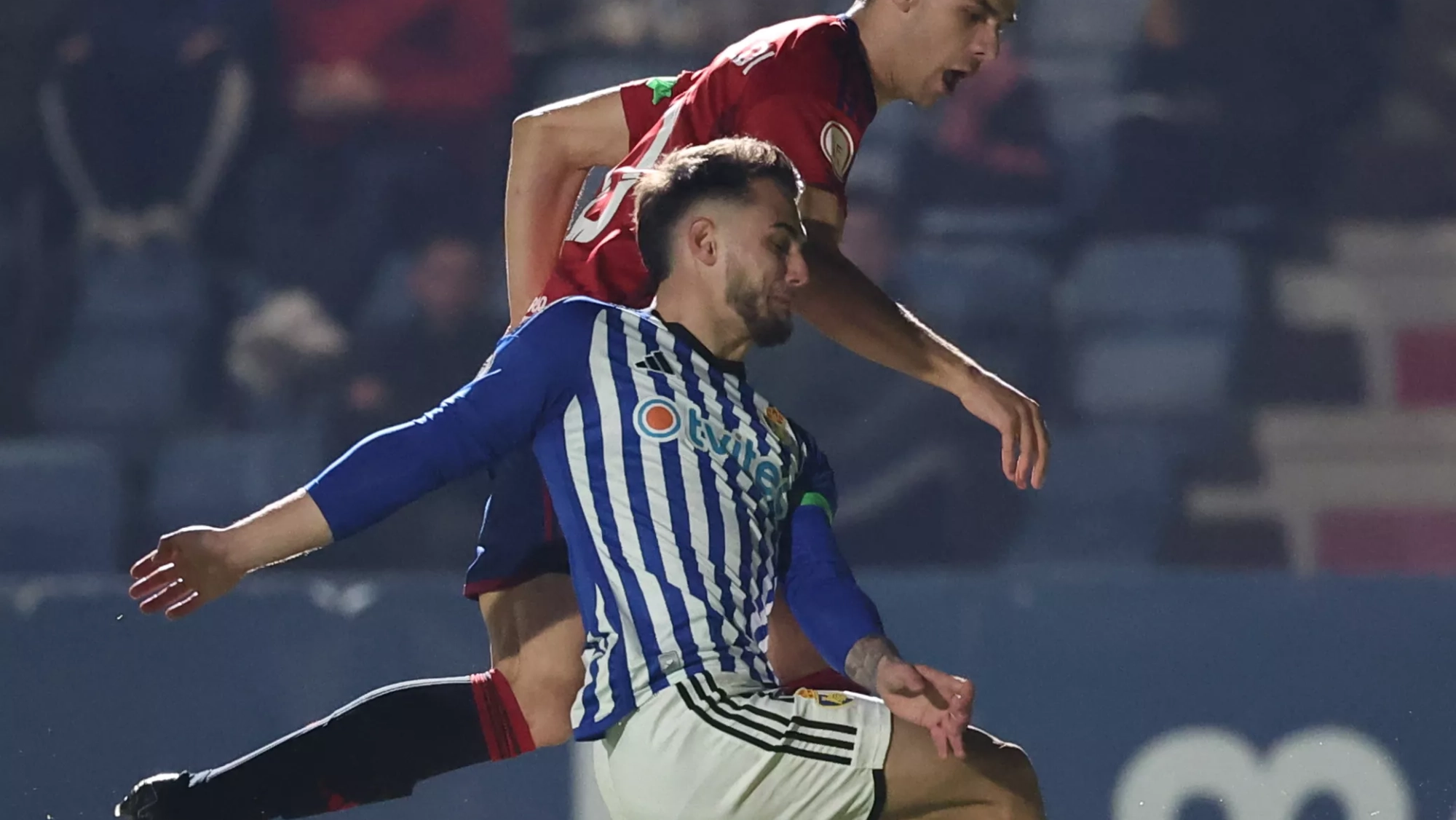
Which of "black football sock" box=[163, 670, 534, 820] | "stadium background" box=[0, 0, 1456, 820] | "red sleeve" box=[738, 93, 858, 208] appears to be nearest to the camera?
"red sleeve" box=[738, 93, 858, 208]

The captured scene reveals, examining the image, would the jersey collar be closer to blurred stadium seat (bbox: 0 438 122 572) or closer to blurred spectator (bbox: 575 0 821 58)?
blurred spectator (bbox: 575 0 821 58)

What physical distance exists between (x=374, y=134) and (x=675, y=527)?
9.61 ft

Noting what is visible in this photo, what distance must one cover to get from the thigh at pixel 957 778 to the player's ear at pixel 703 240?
23.3 inches

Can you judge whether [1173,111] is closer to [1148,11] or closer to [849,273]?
[1148,11]

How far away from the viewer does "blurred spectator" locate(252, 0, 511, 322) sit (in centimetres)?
482

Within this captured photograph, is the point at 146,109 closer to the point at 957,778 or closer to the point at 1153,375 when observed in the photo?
the point at 1153,375

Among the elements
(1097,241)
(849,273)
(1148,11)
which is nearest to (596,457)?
(849,273)

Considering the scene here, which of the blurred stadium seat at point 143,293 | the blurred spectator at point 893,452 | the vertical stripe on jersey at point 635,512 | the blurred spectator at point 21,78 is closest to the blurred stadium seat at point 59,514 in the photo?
the blurred stadium seat at point 143,293

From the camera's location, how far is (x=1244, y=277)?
4.71 meters

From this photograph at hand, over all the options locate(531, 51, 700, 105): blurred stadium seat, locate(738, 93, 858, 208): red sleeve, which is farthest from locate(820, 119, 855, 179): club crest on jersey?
locate(531, 51, 700, 105): blurred stadium seat

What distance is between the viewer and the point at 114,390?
15.8 feet

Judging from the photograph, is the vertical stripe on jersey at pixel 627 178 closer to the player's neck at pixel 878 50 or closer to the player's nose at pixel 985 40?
the player's neck at pixel 878 50

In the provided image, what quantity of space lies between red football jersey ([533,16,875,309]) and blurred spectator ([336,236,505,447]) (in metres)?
1.88

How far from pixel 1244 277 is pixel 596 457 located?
2860 millimetres
